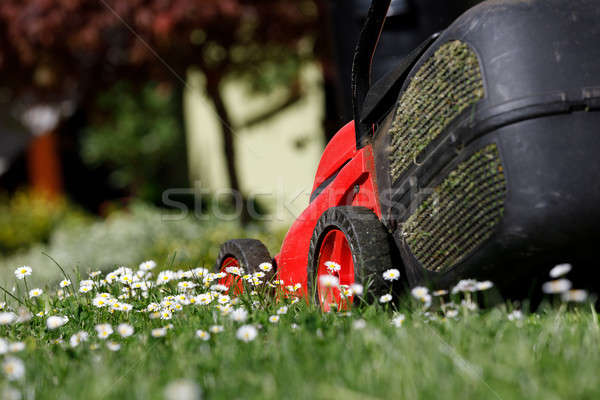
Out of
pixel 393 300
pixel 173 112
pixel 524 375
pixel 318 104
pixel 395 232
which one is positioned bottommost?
pixel 524 375

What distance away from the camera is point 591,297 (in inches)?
74.4

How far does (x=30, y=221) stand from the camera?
8.55m

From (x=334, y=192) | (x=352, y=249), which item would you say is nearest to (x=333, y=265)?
(x=352, y=249)

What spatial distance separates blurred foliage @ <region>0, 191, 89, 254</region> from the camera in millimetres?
8352

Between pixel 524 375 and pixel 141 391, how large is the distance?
32.8 inches

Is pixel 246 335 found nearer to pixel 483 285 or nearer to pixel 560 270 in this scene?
pixel 483 285

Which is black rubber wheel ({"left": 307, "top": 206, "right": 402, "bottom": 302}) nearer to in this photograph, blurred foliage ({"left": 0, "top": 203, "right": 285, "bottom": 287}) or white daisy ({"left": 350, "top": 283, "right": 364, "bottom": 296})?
white daisy ({"left": 350, "top": 283, "right": 364, "bottom": 296})

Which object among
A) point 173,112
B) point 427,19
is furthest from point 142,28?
point 173,112

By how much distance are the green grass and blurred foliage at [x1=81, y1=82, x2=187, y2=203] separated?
9.03 metres

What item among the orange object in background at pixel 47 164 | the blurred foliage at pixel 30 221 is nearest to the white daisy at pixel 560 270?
the blurred foliage at pixel 30 221

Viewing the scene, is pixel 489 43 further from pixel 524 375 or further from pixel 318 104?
→ pixel 318 104

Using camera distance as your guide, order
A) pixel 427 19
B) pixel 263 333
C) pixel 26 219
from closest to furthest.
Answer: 1. pixel 263 333
2. pixel 427 19
3. pixel 26 219

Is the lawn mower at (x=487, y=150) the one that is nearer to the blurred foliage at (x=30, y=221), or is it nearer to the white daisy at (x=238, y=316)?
the white daisy at (x=238, y=316)

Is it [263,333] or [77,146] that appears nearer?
[263,333]
